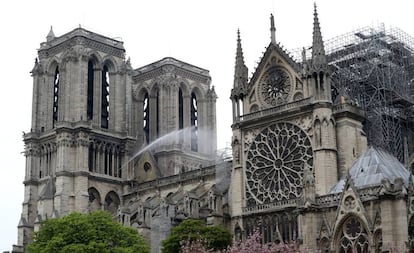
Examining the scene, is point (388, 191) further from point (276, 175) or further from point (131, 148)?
point (131, 148)

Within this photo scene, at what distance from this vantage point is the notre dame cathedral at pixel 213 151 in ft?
141

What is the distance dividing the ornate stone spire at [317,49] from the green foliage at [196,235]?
547 inches

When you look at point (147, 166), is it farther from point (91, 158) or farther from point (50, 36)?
point (50, 36)

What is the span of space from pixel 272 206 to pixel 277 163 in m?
3.33

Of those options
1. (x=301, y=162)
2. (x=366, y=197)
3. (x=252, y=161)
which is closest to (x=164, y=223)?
(x=252, y=161)

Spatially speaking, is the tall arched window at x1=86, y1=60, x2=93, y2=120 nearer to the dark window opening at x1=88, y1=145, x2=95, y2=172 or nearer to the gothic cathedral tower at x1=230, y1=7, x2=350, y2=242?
the dark window opening at x1=88, y1=145, x2=95, y2=172

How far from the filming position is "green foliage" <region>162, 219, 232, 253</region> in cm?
5716

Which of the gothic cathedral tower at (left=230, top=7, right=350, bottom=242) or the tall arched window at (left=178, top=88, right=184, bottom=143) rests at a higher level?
the tall arched window at (left=178, top=88, right=184, bottom=143)

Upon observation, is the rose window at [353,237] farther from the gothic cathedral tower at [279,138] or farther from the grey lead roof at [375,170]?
the gothic cathedral tower at [279,138]

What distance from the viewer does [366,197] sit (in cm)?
4147

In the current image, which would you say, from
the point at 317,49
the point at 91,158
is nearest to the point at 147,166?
the point at 91,158

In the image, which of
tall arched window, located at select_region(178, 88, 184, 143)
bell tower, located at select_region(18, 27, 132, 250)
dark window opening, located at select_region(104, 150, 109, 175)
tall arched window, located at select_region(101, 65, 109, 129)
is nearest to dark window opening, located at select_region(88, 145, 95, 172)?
bell tower, located at select_region(18, 27, 132, 250)

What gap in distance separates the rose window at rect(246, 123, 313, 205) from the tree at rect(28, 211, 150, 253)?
9.93 m

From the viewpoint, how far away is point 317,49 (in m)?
58.7
